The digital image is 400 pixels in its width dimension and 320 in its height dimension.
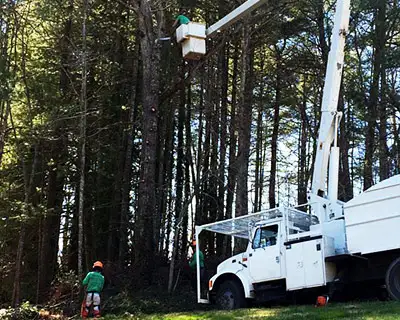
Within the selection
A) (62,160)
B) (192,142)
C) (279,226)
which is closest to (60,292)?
(62,160)

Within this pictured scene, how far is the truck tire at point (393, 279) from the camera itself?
34.7 ft

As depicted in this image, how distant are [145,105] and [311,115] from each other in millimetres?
12913

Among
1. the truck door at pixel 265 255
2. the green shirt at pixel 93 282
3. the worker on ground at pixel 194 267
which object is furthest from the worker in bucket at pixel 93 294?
the truck door at pixel 265 255

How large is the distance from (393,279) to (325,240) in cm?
162

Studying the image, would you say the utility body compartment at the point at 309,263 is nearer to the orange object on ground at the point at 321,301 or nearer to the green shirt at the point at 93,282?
the orange object on ground at the point at 321,301

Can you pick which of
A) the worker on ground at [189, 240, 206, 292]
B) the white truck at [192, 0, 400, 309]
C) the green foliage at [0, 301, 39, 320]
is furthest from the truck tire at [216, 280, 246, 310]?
the green foliage at [0, 301, 39, 320]

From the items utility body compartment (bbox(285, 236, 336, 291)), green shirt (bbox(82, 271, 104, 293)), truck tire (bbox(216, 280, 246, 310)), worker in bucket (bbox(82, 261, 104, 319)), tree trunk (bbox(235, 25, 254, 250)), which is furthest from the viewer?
tree trunk (bbox(235, 25, 254, 250))

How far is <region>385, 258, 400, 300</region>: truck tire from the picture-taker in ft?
34.7

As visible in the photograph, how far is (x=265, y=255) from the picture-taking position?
12.8 metres

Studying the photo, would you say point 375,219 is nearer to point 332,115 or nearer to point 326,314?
point 326,314

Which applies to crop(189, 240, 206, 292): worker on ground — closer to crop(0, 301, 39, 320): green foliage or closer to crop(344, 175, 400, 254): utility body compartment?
crop(0, 301, 39, 320): green foliage

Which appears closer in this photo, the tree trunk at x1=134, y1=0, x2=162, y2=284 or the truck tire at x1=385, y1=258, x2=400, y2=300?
the truck tire at x1=385, y1=258, x2=400, y2=300

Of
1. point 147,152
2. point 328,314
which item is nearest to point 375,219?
point 328,314

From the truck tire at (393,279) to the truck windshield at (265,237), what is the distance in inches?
114
